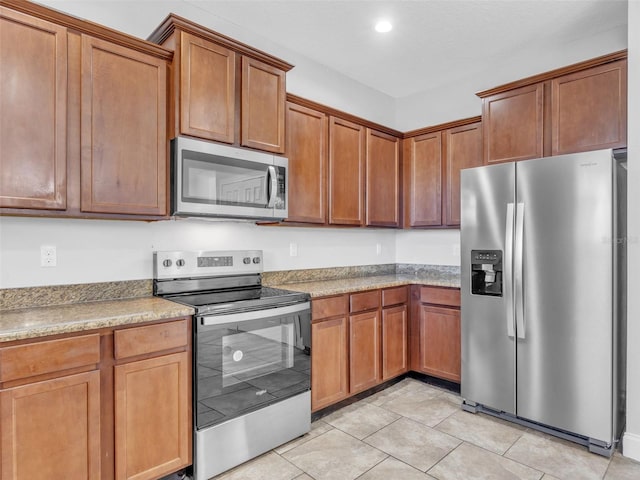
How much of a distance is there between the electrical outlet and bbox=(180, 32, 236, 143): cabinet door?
97 cm

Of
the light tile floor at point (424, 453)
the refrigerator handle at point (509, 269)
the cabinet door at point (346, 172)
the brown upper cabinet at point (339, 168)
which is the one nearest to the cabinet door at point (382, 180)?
the brown upper cabinet at point (339, 168)

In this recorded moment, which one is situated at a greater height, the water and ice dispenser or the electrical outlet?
the electrical outlet

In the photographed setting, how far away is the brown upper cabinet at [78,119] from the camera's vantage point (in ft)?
5.90

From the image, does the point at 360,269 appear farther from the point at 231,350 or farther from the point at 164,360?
the point at 164,360

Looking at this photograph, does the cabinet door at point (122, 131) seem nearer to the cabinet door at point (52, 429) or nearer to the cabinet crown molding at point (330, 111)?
the cabinet door at point (52, 429)

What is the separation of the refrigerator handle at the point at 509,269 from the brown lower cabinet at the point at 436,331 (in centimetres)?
55

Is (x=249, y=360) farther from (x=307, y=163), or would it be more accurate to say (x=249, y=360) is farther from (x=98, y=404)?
(x=307, y=163)

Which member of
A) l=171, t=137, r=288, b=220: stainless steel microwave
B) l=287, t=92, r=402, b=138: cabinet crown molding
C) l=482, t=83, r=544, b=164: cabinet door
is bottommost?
l=171, t=137, r=288, b=220: stainless steel microwave

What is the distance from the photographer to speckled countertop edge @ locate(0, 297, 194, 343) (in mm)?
1607

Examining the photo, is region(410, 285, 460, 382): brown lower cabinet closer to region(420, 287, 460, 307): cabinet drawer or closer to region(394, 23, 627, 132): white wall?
region(420, 287, 460, 307): cabinet drawer

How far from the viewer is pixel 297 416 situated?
2562 millimetres

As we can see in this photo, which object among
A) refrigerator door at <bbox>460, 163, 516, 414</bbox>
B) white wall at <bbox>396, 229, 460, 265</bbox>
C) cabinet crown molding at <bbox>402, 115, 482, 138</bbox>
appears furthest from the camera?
white wall at <bbox>396, 229, 460, 265</bbox>

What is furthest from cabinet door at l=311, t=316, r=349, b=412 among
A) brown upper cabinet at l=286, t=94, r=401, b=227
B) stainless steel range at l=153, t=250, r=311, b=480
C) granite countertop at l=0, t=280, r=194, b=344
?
granite countertop at l=0, t=280, r=194, b=344

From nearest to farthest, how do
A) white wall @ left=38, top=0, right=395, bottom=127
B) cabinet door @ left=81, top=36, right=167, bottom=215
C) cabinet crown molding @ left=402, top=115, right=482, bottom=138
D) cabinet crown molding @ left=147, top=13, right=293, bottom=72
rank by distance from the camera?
A: cabinet door @ left=81, top=36, right=167, bottom=215
cabinet crown molding @ left=147, top=13, right=293, bottom=72
white wall @ left=38, top=0, right=395, bottom=127
cabinet crown molding @ left=402, top=115, right=482, bottom=138
